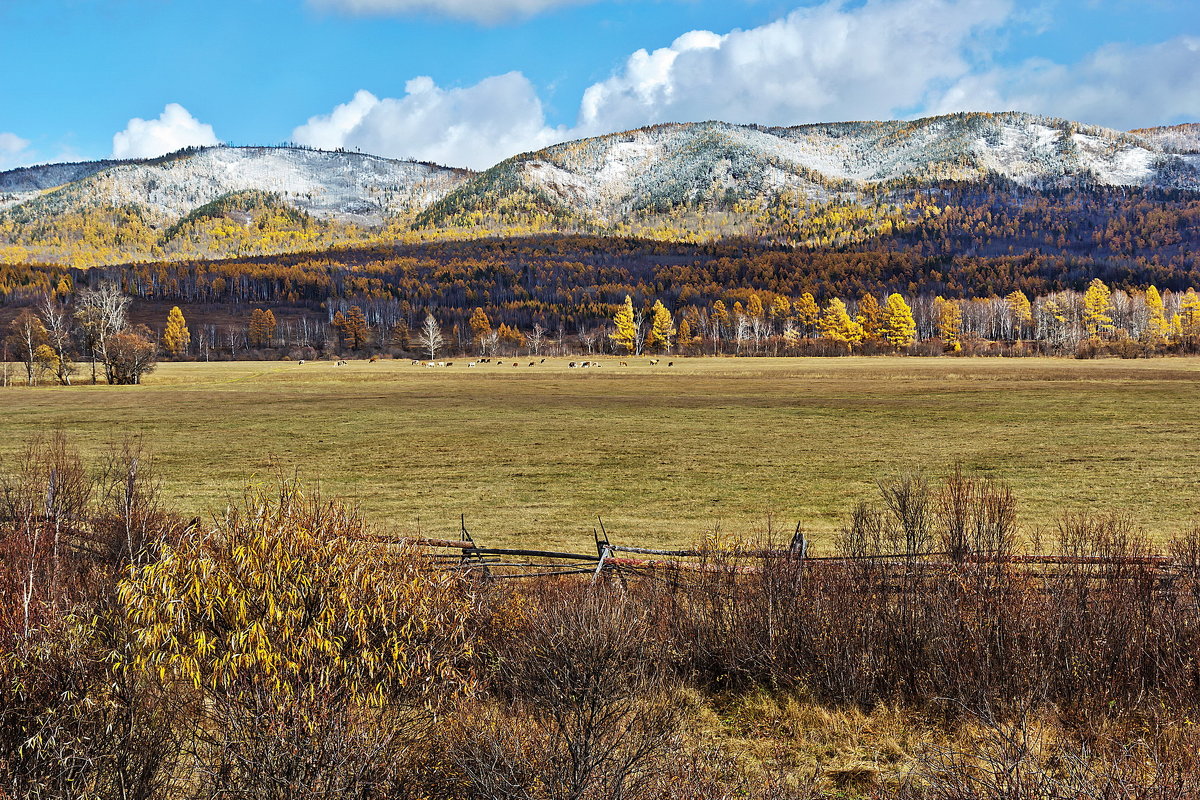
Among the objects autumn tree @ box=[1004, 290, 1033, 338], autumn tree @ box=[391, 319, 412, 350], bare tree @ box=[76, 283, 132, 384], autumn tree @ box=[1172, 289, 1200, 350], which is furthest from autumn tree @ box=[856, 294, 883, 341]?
bare tree @ box=[76, 283, 132, 384]

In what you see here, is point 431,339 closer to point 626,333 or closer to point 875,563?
point 626,333

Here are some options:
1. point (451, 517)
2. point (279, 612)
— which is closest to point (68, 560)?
point (279, 612)

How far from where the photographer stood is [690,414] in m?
50.1

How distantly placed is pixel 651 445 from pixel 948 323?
15862cm

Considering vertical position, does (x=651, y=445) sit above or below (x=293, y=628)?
below

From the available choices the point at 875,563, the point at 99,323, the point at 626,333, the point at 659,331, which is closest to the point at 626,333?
the point at 626,333

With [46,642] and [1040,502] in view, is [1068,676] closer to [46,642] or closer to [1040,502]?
[46,642]

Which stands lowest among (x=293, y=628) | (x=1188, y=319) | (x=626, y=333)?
(x=293, y=628)

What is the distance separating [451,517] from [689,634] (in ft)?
42.1

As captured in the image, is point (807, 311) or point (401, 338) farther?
point (401, 338)

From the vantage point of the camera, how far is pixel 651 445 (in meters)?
37.1

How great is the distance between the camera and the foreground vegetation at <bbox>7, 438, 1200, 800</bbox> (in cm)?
673

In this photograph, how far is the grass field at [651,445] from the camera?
23.2 meters

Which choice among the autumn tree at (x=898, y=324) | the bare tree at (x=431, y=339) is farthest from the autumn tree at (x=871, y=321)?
the bare tree at (x=431, y=339)
